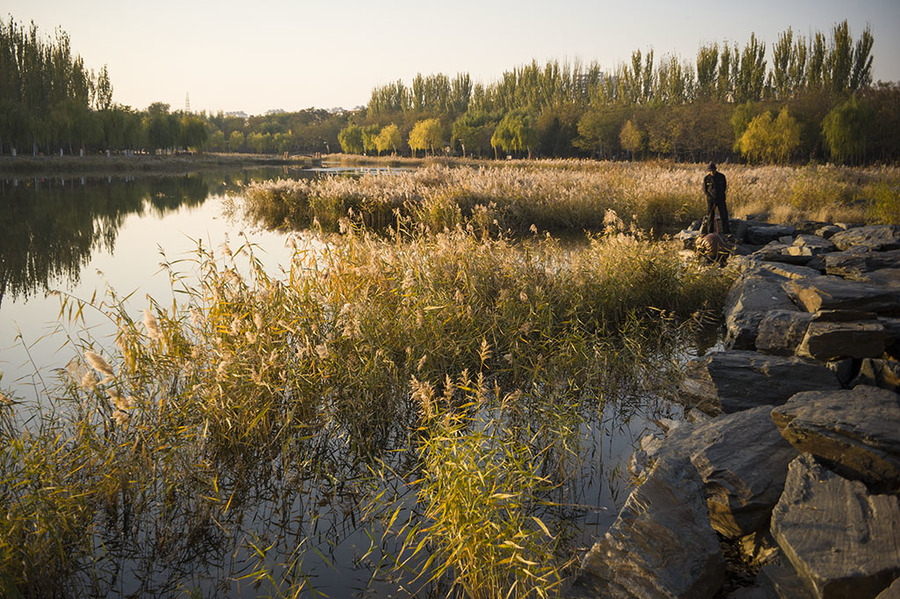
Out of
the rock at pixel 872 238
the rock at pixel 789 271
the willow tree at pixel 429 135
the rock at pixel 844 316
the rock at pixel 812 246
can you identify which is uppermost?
the willow tree at pixel 429 135

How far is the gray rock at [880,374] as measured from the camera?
4.21m

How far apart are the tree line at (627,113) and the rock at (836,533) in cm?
4017

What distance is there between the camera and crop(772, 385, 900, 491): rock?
2.78 meters

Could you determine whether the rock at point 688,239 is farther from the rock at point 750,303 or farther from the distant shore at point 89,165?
the distant shore at point 89,165

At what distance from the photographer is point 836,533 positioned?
2.47 m

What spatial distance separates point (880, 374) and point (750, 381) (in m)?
0.92

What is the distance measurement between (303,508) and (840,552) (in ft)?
9.15

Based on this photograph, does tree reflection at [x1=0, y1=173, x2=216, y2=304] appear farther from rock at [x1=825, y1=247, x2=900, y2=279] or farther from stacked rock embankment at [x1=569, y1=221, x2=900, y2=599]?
rock at [x1=825, y1=247, x2=900, y2=279]

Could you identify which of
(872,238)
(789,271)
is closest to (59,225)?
(789,271)

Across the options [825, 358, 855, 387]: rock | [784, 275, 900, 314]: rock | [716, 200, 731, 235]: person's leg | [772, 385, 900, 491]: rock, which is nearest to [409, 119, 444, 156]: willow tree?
[716, 200, 731, 235]: person's leg

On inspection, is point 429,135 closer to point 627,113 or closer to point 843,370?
point 627,113

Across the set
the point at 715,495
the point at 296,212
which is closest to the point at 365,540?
the point at 715,495

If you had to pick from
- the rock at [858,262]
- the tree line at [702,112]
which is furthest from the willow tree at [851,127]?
the rock at [858,262]

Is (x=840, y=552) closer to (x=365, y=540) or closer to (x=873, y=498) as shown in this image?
(x=873, y=498)
